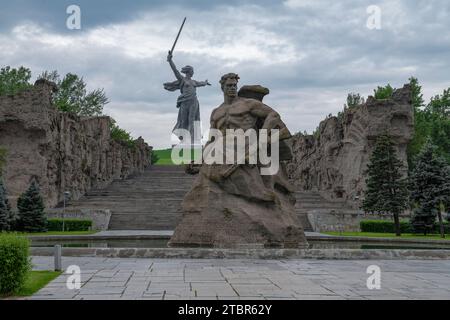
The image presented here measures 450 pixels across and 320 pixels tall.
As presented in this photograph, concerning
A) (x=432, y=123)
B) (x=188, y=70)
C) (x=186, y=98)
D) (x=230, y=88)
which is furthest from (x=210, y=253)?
(x=432, y=123)

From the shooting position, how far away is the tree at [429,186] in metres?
24.0

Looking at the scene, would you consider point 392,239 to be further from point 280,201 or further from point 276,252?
point 276,252

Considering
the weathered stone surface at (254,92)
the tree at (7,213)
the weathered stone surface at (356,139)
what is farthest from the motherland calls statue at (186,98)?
the weathered stone surface at (254,92)

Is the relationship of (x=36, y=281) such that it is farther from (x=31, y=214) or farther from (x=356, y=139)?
(x=356, y=139)

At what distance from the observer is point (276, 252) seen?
439 inches

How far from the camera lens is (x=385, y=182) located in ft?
84.0

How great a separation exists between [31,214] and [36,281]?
54.8 feet

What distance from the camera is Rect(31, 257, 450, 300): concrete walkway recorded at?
6.72 meters

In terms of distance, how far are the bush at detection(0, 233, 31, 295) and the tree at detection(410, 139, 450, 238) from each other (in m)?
20.6

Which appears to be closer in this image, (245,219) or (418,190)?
(245,219)

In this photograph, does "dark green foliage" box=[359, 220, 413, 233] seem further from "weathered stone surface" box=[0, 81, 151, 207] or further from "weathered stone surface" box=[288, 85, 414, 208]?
"weathered stone surface" box=[0, 81, 151, 207]

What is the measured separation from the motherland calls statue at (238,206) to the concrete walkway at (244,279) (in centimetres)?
143

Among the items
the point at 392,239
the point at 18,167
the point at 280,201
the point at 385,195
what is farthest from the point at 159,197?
the point at 280,201

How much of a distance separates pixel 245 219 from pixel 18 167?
20872 mm
